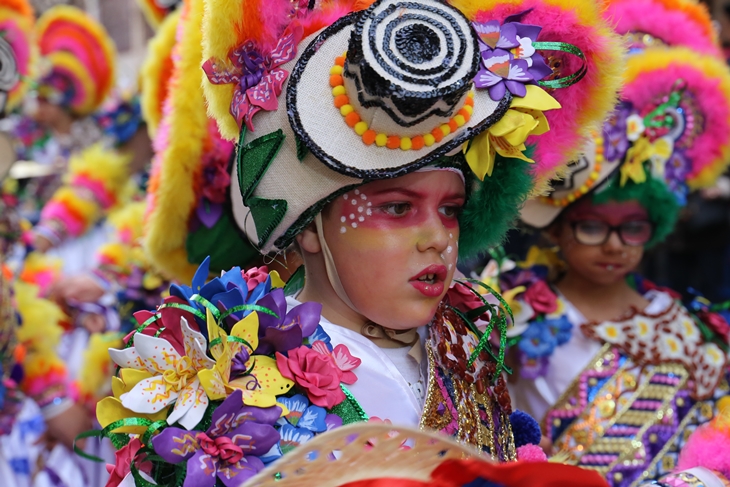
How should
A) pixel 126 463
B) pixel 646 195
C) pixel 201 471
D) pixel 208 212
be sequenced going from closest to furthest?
pixel 201 471 → pixel 126 463 → pixel 208 212 → pixel 646 195

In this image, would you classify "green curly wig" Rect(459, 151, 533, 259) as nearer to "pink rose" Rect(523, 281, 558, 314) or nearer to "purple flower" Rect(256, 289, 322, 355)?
"purple flower" Rect(256, 289, 322, 355)

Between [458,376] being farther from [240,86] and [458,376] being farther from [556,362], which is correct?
[556,362]

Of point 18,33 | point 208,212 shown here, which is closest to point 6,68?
point 18,33

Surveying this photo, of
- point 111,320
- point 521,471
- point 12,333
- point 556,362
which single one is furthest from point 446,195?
point 111,320

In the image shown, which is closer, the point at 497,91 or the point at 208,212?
the point at 497,91

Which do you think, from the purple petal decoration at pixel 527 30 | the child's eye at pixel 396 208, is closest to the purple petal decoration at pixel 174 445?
the child's eye at pixel 396 208

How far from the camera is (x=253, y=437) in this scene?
5.36 ft

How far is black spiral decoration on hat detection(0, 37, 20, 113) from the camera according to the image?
3295mm

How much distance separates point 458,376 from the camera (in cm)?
207

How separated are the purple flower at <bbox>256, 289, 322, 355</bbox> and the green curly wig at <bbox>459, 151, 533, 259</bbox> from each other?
493 millimetres

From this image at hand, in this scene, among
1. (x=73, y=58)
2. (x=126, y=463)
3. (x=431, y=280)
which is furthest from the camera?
(x=73, y=58)

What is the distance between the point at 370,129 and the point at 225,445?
688mm

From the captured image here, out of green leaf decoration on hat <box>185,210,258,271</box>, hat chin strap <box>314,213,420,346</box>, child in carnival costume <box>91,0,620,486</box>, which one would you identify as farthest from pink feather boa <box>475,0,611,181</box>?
green leaf decoration on hat <box>185,210,258,271</box>

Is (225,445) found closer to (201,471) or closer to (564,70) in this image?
(201,471)
